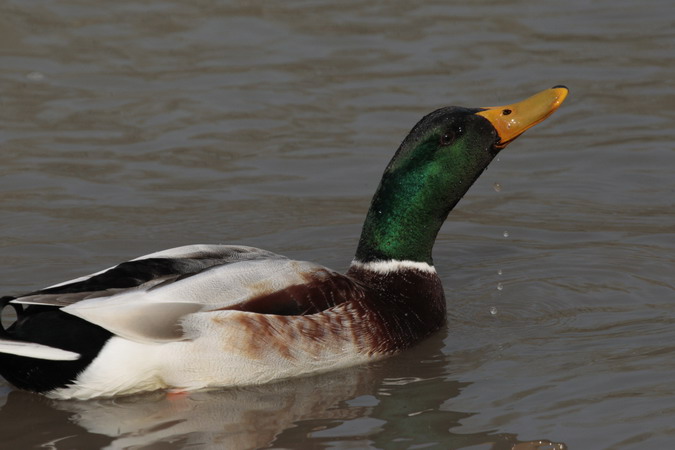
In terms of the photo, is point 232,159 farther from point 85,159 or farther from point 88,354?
point 88,354

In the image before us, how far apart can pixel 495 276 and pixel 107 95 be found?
4110 millimetres

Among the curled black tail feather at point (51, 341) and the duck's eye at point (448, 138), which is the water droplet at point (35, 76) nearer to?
the duck's eye at point (448, 138)

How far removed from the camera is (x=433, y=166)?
23.2 ft

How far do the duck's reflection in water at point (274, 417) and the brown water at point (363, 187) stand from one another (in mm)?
14

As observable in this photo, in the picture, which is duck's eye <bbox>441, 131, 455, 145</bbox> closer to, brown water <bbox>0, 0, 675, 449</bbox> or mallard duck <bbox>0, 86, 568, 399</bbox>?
mallard duck <bbox>0, 86, 568, 399</bbox>

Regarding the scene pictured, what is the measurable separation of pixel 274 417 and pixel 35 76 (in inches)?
227

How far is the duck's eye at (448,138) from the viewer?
7023 mm

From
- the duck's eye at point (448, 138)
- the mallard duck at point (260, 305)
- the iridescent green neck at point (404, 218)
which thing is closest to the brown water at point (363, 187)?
the mallard duck at point (260, 305)

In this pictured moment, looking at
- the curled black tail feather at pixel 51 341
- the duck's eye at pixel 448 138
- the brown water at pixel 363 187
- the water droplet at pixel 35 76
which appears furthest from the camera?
the water droplet at pixel 35 76

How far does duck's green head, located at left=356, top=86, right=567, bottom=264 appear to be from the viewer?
703cm

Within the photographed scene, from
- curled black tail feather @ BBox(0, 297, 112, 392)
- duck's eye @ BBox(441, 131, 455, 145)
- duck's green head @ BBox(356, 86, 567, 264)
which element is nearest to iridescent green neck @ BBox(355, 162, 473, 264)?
duck's green head @ BBox(356, 86, 567, 264)

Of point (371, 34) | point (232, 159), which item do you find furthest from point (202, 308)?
point (371, 34)

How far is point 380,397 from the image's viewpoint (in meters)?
6.28

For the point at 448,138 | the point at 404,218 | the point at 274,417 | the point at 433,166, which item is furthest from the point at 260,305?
the point at 448,138
